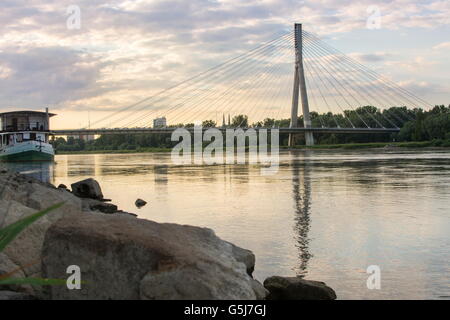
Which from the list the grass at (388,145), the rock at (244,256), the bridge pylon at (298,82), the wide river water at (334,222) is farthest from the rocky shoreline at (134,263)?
the grass at (388,145)

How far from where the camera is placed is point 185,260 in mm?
4602

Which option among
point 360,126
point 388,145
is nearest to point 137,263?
point 388,145

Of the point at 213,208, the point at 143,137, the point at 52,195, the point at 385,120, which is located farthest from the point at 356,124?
the point at 52,195

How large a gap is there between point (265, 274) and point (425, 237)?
4474 millimetres

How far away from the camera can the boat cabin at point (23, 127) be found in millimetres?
57781

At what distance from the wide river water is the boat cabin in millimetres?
35386

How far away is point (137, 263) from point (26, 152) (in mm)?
55780

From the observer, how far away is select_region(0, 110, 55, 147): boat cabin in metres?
57.8

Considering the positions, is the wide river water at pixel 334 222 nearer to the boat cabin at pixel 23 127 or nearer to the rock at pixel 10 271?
the rock at pixel 10 271

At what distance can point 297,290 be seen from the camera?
658 centimetres

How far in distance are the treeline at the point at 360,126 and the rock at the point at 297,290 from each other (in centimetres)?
7377

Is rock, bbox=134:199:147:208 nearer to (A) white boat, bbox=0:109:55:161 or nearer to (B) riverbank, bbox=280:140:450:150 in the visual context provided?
(A) white boat, bbox=0:109:55:161
